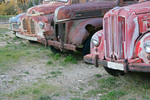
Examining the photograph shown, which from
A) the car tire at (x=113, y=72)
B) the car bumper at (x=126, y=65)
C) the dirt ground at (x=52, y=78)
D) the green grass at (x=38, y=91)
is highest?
the car bumper at (x=126, y=65)

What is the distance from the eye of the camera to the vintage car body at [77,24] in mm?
6488

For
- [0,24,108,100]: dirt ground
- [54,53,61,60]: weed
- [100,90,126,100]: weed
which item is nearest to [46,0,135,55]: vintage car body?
[54,53,61,60]: weed

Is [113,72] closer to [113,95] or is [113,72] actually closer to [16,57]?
[113,95]

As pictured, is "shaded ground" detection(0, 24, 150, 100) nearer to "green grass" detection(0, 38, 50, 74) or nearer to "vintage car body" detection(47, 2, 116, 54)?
"green grass" detection(0, 38, 50, 74)

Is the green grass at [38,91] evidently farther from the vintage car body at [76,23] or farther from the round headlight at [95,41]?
the vintage car body at [76,23]

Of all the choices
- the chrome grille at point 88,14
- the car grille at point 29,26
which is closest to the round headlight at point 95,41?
the chrome grille at point 88,14

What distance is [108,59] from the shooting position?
4.56 metres

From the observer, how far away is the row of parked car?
160 inches

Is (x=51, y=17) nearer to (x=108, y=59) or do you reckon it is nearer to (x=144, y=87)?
(x=108, y=59)

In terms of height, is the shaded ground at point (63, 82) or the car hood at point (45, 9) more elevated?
the car hood at point (45, 9)

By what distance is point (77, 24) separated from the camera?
6.73 m

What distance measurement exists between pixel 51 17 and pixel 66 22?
1237 mm

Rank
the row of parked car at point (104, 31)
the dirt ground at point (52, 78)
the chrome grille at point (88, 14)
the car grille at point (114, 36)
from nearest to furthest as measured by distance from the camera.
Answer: the row of parked car at point (104, 31)
the car grille at point (114, 36)
the dirt ground at point (52, 78)
the chrome grille at point (88, 14)

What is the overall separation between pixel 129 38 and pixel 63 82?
1792mm
